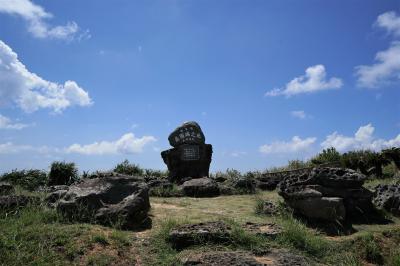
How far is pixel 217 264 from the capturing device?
6195 millimetres

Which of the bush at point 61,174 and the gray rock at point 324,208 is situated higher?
the bush at point 61,174

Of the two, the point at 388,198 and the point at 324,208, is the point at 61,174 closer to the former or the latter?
the point at 324,208

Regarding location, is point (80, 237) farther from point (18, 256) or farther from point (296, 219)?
point (296, 219)

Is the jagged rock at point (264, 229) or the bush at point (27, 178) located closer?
the jagged rock at point (264, 229)

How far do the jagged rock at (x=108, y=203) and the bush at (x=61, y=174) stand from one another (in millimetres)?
6954

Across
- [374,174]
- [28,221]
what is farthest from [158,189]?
[374,174]

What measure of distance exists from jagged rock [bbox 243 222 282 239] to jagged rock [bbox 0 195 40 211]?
4067 mm

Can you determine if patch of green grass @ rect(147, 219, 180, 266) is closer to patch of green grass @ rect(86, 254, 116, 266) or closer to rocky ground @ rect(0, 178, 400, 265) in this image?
rocky ground @ rect(0, 178, 400, 265)

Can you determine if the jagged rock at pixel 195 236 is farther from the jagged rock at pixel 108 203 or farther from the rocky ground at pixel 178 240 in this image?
the jagged rock at pixel 108 203

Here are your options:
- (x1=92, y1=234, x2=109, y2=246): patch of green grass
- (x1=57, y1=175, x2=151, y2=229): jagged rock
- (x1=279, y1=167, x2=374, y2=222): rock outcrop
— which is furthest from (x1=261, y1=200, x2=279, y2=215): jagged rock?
(x1=92, y1=234, x2=109, y2=246): patch of green grass

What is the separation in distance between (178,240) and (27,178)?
960cm

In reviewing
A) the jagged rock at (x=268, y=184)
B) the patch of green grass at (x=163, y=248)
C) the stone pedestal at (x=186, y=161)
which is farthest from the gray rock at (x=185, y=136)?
the patch of green grass at (x=163, y=248)

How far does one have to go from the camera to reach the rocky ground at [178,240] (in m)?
6.40

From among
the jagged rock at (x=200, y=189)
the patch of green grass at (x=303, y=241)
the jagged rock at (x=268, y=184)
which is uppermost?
the jagged rock at (x=268, y=184)
